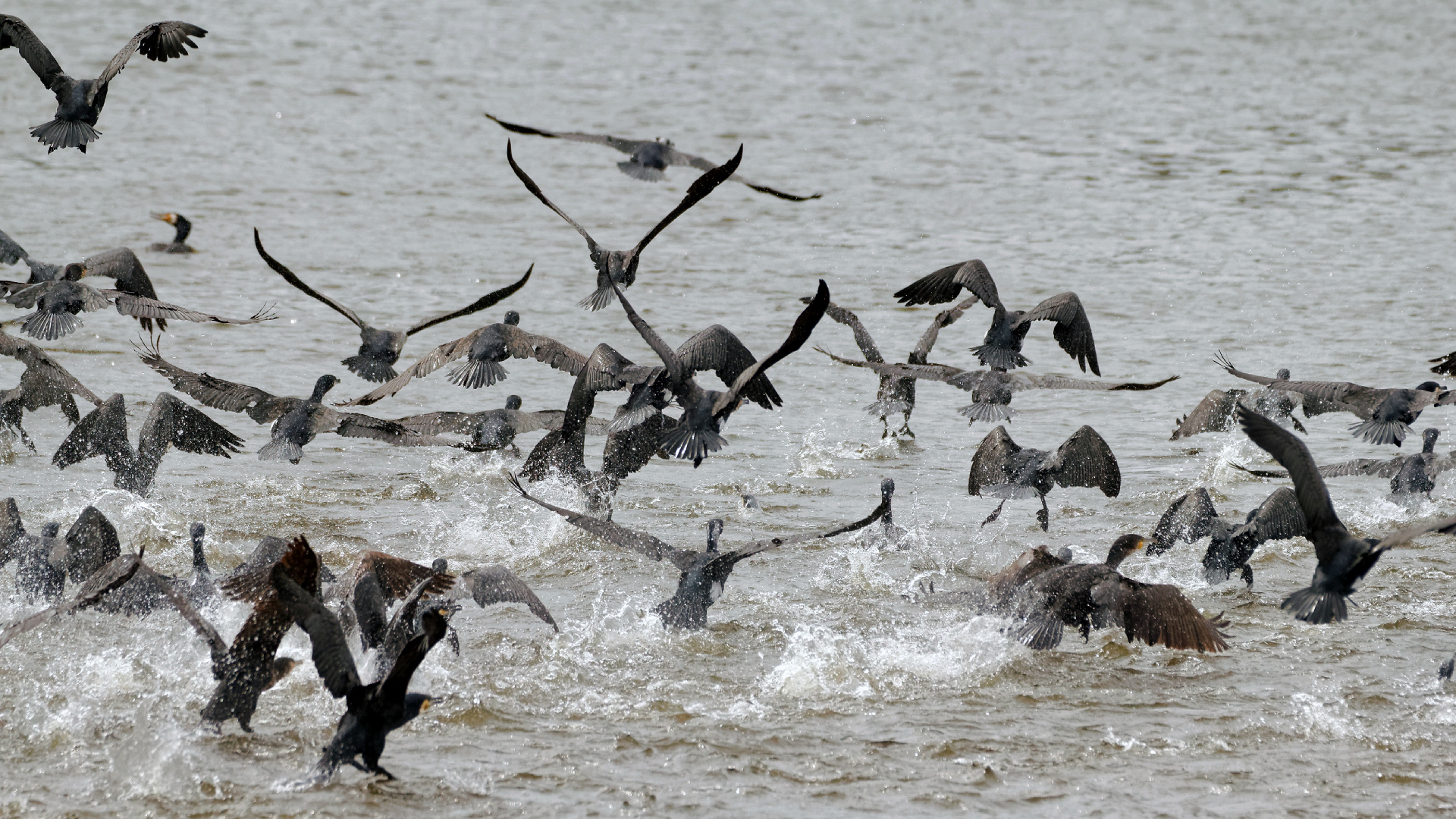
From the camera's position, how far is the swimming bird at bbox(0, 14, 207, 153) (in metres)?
8.77

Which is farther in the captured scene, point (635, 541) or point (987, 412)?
point (987, 412)

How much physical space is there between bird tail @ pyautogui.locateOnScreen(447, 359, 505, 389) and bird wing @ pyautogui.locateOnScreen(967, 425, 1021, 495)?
A: 251 centimetres

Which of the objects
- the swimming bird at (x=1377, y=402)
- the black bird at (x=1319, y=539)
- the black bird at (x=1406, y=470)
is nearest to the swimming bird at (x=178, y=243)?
the swimming bird at (x=1377, y=402)

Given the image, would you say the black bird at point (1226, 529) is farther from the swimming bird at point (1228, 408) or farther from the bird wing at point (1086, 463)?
the swimming bird at point (1228, 408)

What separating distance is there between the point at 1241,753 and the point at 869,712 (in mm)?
1273

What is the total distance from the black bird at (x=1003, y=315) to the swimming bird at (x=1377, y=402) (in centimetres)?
76

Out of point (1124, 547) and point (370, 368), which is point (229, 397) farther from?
point (1124, 547)

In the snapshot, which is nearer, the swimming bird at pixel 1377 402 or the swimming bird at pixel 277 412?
the swimming bird at pixel 277 412

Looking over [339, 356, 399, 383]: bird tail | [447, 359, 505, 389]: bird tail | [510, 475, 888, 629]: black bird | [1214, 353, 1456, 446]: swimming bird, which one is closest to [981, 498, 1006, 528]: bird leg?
[1214, 353, 1456, 446]: swimming bird

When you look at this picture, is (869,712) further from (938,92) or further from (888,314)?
(938,92)

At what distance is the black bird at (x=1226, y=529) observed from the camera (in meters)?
6.75

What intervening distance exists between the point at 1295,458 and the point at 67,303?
6.38 meters

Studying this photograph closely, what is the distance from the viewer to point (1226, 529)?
6.84m

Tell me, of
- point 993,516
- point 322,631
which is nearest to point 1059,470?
point 993,516
